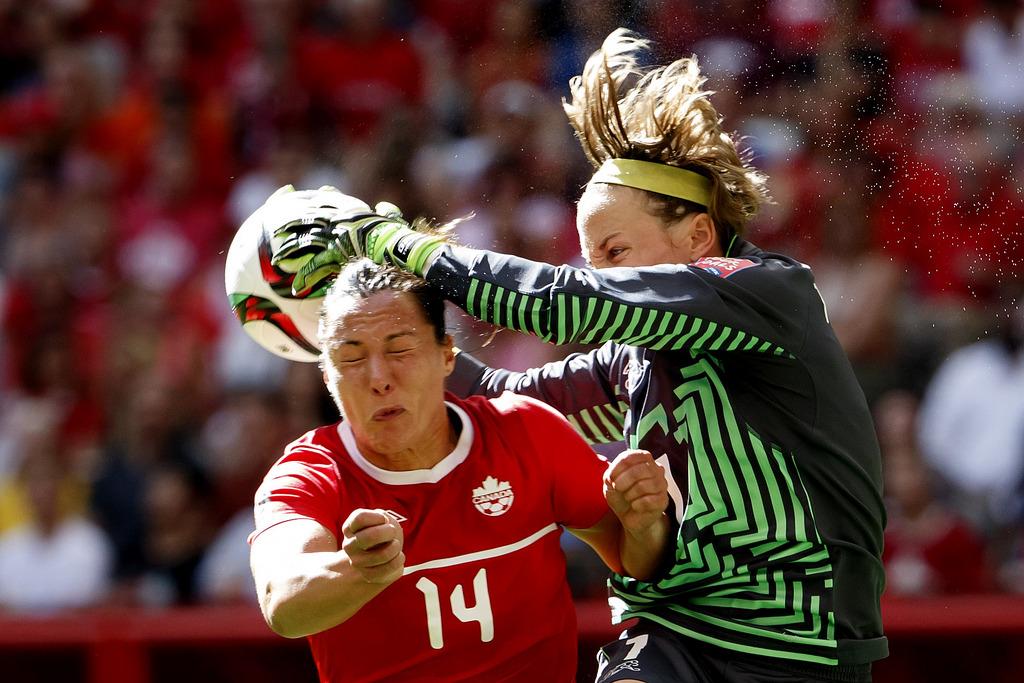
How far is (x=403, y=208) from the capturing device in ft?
17.5

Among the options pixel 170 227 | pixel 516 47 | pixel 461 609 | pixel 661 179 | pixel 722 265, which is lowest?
pixel 461 609

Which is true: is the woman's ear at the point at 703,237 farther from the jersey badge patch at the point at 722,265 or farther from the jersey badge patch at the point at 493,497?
the jersey badge patch at the point at 493,497

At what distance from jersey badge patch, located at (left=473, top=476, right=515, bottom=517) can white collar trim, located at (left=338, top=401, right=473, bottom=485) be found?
7 centimetres

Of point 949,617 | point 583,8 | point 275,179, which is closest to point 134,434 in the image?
point 275,179

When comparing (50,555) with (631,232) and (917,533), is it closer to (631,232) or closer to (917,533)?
(917,533)

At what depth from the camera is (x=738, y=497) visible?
278 cm

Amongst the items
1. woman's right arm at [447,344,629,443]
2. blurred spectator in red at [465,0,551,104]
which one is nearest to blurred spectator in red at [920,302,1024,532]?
blurred spectator in red at [465,0,551,104]

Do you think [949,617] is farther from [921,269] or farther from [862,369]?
[921,269]

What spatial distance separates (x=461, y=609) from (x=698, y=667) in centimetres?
49

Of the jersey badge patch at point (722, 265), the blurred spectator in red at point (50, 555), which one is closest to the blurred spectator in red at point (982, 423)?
the jersey badge patch at point (722, 265)

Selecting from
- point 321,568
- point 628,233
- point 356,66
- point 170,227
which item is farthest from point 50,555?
point 321,568

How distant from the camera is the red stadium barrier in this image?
15.2 feet

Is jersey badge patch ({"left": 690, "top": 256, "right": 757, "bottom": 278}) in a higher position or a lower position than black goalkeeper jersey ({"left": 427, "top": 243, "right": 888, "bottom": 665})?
higher

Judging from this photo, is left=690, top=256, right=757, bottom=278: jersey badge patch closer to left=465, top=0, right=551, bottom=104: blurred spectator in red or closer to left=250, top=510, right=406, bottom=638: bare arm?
left=250, top=510, right=406, bottom=638: bare arm
